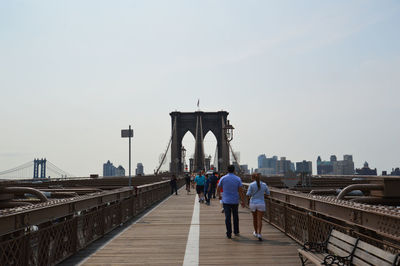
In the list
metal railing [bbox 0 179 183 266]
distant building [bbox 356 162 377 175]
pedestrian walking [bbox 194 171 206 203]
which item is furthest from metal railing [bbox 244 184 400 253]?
distant building [bbox 356 162 377 175]

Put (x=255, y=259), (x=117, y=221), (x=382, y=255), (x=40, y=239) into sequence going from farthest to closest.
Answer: (x=117, y=221) → (x=255, y=259) → (x=40, y=239) → (x=382, y=255)

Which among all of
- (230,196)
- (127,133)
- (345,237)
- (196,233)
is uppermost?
(127,133)

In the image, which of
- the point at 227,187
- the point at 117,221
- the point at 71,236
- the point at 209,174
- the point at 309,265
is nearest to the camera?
the point at 309,265

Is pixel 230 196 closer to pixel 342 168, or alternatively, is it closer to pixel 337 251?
pixel 337 251

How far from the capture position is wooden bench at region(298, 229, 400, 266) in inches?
154

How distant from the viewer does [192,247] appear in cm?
780

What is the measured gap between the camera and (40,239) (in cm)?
575

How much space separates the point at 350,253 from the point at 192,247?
3772mm

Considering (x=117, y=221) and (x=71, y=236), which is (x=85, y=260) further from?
(x=117, y=221)

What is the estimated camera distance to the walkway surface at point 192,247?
261 inches

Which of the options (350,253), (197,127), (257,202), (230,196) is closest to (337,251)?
(350,253)

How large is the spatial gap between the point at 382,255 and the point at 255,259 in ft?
9.97

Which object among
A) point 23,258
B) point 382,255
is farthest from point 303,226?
point 23,258

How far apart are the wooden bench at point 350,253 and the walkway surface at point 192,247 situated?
0.98m
